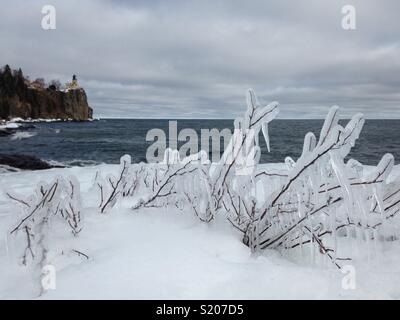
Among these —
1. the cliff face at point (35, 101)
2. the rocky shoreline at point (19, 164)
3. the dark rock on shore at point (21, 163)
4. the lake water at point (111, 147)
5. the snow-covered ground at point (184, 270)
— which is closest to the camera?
the snow-covered ground at point (184, 270)

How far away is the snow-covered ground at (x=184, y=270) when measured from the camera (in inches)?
76.9

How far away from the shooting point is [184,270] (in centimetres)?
213

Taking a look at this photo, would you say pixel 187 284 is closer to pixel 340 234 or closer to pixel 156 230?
pixel 156 230

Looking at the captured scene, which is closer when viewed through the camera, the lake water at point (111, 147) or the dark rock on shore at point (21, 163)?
the dark rock on shore at point (21, 163)

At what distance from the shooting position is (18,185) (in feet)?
22.3

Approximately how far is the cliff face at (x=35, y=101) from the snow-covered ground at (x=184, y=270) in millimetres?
79274

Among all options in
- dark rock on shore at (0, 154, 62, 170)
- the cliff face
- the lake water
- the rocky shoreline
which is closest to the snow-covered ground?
the rocky shoreline

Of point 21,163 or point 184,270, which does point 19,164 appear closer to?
point 21,163

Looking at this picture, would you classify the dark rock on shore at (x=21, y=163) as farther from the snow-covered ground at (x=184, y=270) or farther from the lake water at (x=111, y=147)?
the snow-covered ground at (x=184, y=270)

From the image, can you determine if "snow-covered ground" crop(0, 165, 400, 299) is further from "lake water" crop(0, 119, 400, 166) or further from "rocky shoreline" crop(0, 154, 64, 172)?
"lake water" crop(0, 119, 400, 166)

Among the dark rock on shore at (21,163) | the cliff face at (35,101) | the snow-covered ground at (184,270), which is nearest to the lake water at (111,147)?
the dark rock on shore at (21,163)

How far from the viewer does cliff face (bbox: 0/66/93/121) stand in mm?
70375

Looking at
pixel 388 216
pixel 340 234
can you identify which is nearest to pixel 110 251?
pixel 340 234

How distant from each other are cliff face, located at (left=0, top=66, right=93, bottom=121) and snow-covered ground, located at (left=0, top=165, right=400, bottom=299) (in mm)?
79274
